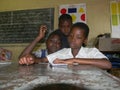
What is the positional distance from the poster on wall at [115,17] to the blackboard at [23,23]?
107 centimetres

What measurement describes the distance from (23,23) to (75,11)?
1046 mm

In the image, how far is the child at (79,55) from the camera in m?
1.43

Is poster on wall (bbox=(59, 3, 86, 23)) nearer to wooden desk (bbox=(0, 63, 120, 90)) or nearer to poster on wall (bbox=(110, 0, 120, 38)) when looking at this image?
poster on wall (bbox=(110, 0, 120, 38))

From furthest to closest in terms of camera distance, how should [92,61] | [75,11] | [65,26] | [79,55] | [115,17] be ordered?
→ [75,11] → [115,17] → [65,26] → [79,55] → [92,61]

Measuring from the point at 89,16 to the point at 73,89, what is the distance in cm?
286

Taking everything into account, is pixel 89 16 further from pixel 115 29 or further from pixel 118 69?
pixel 118 69

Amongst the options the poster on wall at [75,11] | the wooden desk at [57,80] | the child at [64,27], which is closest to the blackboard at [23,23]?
the poster on wall at [75,11]

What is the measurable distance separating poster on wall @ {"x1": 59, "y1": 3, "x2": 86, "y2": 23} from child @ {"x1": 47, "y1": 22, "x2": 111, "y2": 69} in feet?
4.51

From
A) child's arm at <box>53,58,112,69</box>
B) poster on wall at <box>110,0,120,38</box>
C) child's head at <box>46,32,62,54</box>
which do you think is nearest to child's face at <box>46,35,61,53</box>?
child's head at <box>46,32,62,54</box>

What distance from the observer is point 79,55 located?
166cm

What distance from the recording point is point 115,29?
3.16 m

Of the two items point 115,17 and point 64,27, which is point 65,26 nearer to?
point 64,27

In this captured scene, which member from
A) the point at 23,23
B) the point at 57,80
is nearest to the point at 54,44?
the point at 23,23

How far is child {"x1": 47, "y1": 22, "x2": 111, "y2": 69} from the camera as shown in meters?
1.43
